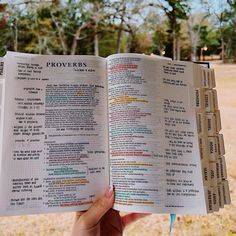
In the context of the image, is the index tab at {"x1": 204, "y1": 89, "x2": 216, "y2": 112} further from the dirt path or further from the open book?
the dirt path

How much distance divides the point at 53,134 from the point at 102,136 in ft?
0.27

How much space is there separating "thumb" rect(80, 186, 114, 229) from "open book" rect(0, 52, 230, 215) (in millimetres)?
13

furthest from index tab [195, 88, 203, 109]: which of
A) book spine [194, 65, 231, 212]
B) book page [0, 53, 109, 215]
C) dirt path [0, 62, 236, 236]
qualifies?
dirt path [0, 62, 236, 236]

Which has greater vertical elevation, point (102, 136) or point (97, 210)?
point (102, 136)

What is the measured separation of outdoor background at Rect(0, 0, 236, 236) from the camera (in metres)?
1.04

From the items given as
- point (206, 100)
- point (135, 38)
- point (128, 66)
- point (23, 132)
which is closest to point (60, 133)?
point (23, 132)

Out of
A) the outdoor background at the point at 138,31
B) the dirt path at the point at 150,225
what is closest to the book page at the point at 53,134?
the dirt path at the point at 150,225

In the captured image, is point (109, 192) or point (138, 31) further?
point (138, 31)

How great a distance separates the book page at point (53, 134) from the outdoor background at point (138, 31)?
48cm

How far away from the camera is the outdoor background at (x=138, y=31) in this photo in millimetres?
1036

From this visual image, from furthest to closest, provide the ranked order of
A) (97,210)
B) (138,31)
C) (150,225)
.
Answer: (138,31), (150,225), (97,210)

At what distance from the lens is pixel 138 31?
1.10 m

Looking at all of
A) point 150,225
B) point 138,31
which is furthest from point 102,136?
point 138,31

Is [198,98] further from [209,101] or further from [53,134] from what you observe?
[53,134]
